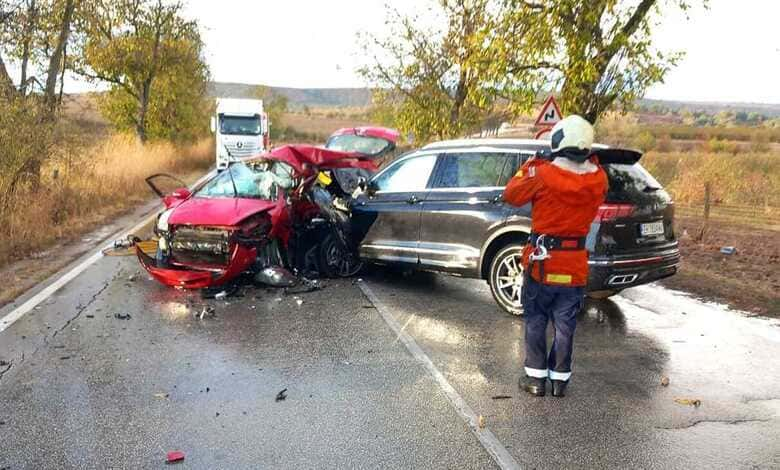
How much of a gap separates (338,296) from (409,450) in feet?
13.4

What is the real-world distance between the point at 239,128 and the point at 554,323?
74.4ft

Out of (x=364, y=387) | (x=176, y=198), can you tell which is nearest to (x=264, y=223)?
(x=176, y=198)

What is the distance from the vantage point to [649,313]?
747 centimetres

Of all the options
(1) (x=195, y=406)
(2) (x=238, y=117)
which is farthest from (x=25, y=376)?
(2) (x=238, y=117)

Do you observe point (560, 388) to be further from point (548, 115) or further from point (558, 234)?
point (548, 115)

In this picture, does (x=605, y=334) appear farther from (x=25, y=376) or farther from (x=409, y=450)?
(x=25, y=376)

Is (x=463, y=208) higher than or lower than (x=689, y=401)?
higher

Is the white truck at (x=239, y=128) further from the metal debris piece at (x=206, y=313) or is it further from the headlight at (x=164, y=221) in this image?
the metal debris piece at (x=206, y=313)

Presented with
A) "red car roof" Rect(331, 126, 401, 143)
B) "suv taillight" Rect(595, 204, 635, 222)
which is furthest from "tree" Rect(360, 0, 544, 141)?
"suv taillight" Rect(595, 204, 635, 222)

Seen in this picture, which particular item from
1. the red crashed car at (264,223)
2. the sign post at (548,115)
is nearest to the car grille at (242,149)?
the sign post at (548,115)

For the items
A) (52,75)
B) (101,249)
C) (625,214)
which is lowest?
(101,249)

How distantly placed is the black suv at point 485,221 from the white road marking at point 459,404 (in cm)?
115

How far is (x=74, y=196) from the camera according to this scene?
46.7 feet

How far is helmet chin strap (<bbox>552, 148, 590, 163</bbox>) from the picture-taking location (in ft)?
15.6
